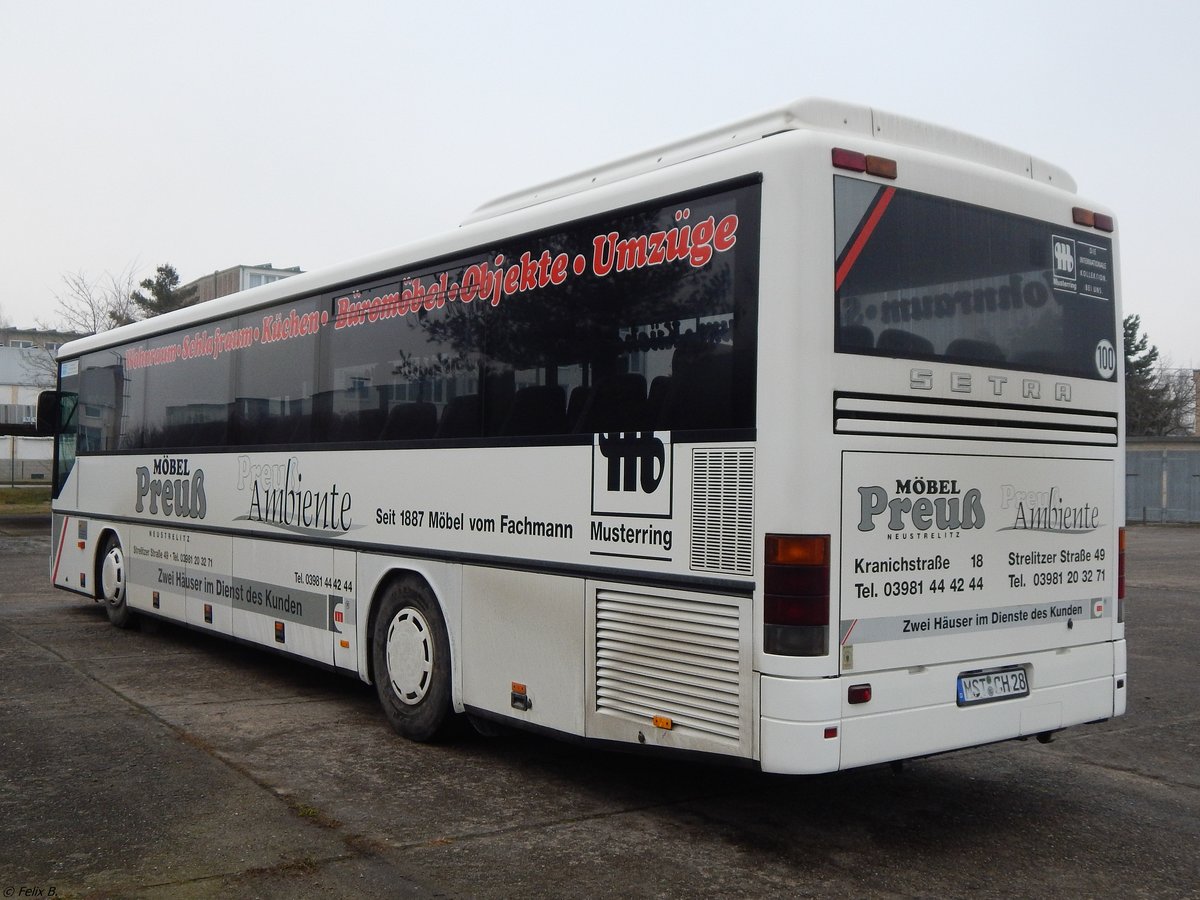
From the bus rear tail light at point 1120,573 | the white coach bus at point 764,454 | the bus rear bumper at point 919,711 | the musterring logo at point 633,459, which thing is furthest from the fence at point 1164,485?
the musterring logo at point 633,459

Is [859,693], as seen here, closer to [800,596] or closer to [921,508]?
[800,596]

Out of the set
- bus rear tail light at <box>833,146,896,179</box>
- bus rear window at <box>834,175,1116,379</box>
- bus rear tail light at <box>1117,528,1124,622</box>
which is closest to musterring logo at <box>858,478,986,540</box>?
bus rear window at <box>834,175,1116,379</box>

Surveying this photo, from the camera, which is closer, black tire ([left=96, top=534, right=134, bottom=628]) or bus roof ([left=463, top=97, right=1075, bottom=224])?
bus roof ([left=463, top=97, right=1075, bottom=224])

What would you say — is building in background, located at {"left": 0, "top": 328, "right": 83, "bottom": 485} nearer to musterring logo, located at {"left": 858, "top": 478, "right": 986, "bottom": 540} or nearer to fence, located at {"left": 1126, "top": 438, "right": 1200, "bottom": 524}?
fence, located at {"left": 1126, "top": 438, "right": 1200, "bottom": 524}

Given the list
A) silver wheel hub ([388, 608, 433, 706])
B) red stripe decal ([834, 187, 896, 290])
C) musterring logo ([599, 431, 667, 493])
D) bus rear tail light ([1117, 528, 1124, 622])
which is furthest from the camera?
silver wheel hub ([388, 608, 433, 706])

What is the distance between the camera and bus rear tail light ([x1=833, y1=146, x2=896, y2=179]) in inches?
205

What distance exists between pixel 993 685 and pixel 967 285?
1877 millimetres

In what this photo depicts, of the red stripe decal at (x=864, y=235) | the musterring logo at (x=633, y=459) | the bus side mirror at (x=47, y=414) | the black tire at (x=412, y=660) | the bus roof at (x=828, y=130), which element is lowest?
the black tire at (x=412, y=660)

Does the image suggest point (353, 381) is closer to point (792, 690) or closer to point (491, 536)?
point (491, 536)

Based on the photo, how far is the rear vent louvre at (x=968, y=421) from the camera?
5.19 metres

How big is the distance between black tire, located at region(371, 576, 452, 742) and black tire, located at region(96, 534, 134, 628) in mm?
5354

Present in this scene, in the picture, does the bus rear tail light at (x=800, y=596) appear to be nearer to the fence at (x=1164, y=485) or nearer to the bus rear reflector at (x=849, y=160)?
the bus rear reflector at (x=849, y=160)

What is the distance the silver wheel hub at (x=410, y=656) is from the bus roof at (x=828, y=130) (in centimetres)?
270

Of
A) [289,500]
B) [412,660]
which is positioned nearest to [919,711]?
[412,660]
